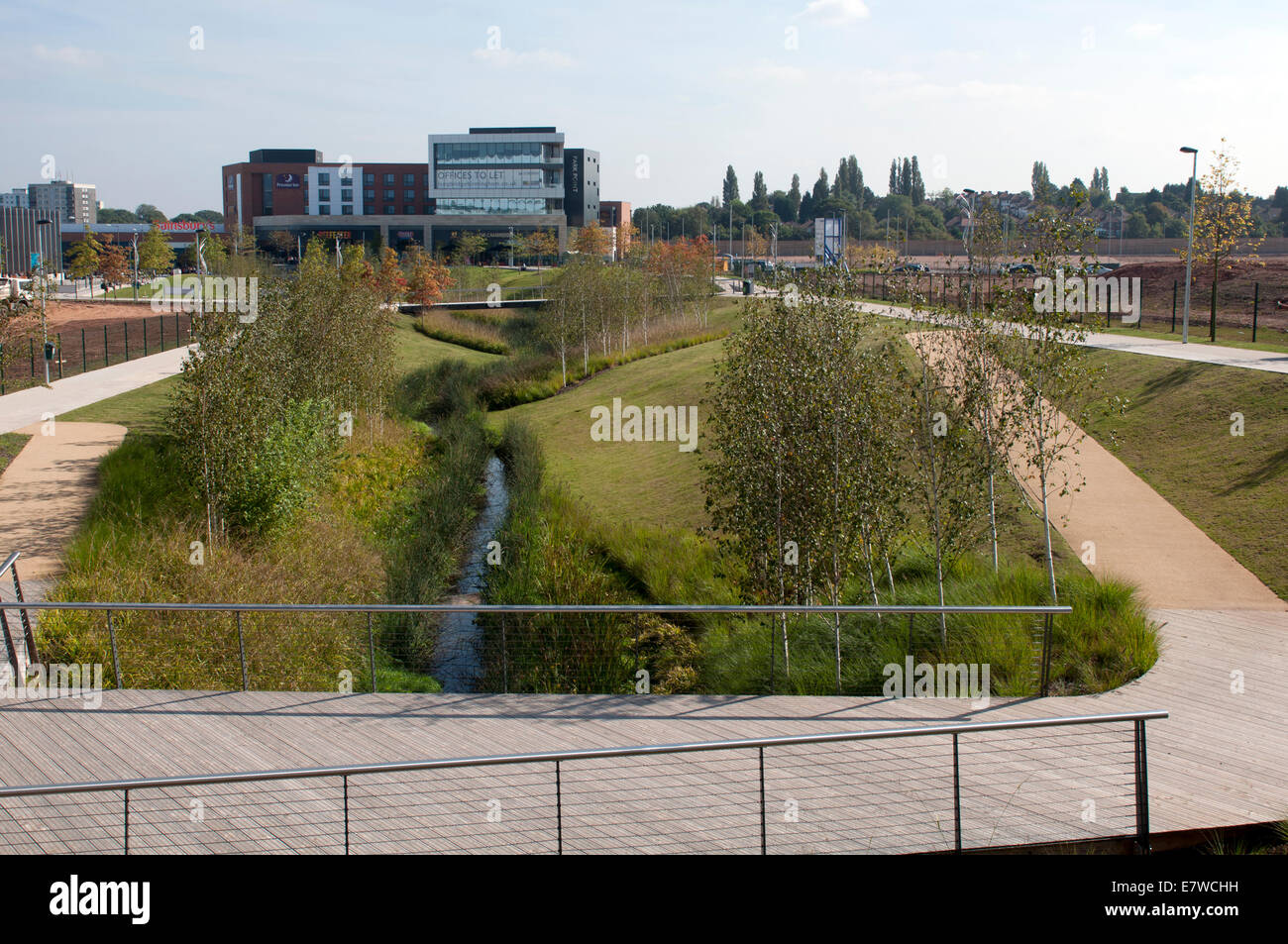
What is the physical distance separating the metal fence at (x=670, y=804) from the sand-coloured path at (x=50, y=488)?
38.1 ft

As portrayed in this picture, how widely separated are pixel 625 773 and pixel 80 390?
3166 centimetres

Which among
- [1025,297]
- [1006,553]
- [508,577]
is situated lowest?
[508,577]

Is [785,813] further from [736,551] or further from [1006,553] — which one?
[1006,553]

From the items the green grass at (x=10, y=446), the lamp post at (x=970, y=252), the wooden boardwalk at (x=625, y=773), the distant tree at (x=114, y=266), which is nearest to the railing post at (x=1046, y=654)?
the wooden boardwalk at (x=625, y=773)

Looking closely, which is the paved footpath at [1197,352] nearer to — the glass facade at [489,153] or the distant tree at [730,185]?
the glass facade at [489,153]

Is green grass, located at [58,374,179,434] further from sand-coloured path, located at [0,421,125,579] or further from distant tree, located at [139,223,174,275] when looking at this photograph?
distant tree, located at [139,223,174,275]

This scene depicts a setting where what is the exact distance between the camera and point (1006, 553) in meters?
16.4

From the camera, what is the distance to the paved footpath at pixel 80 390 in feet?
97.1

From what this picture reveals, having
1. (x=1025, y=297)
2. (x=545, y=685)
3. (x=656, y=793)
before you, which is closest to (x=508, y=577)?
(x=545, y=685)

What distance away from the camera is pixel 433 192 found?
112 metres

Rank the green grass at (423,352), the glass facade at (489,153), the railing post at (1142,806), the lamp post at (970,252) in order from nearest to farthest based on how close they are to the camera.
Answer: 1. the railing post at (1142,806)
2. the lamp post at (970,252)
3. the green grass at (423,352)
4. the glass facade at (489,153)

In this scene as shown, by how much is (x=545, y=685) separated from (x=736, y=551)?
291 cm
